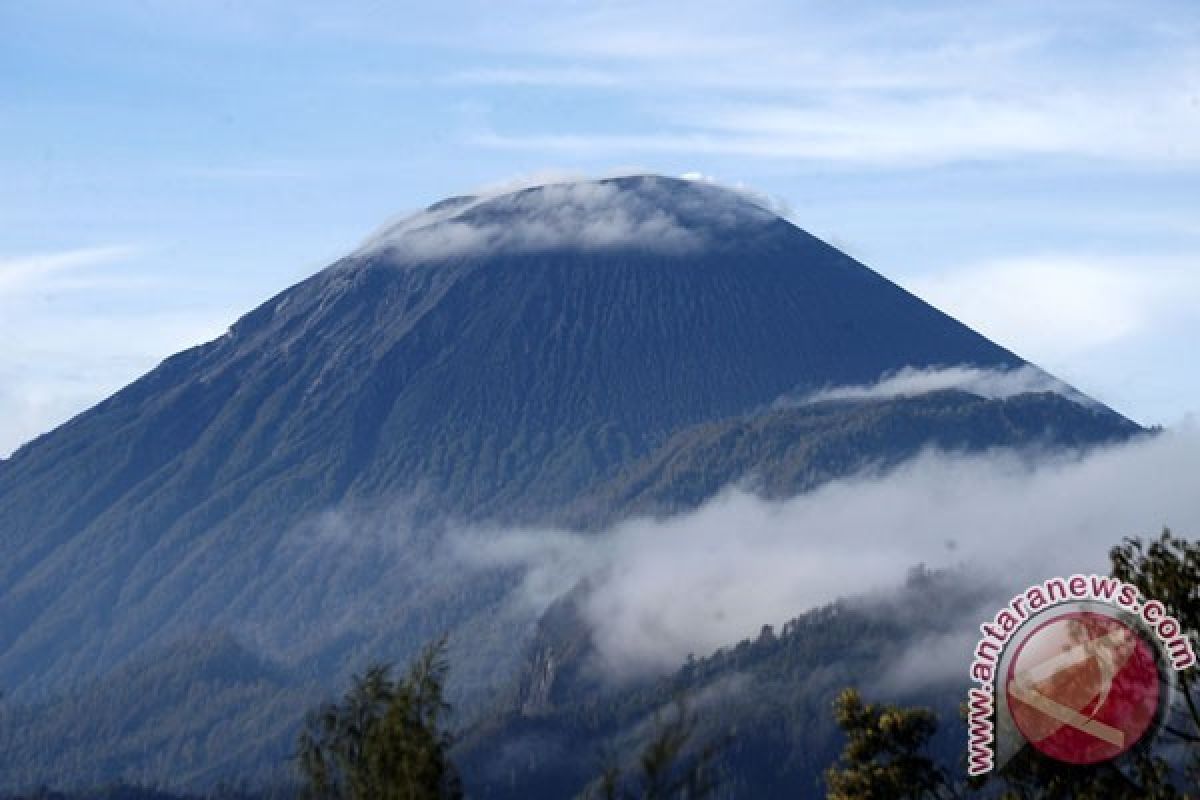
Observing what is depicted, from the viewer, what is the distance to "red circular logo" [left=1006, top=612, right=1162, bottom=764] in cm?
7006

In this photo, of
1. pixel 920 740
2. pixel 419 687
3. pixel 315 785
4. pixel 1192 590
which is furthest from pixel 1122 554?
pixel 315 785

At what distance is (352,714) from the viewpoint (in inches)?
2788

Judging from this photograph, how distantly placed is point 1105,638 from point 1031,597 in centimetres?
419

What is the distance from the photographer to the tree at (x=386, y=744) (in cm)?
6456

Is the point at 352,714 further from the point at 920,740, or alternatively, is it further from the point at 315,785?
the point at 920,740

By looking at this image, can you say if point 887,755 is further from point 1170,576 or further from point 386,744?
point 386,744

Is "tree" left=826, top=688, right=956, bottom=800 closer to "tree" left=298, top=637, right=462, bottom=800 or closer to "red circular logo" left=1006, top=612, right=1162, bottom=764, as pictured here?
"red circular logo" left=1006, top=612, right=1162, bottom=764

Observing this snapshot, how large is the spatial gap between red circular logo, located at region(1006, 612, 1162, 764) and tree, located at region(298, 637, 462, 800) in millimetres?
20346

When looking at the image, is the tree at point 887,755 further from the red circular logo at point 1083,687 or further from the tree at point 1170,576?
the tree at point 1170,576

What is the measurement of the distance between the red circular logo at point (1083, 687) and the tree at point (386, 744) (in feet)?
66.8

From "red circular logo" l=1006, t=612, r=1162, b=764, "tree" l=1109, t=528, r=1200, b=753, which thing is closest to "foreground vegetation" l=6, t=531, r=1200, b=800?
"tree" l=1109, t=528, r=1200, b=753

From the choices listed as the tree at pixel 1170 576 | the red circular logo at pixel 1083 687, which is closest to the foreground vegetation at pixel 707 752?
the tree at pixel 1170 576

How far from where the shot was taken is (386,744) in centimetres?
6538

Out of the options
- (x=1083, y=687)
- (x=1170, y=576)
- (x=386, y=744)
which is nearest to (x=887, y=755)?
(x=1083, y=687)
